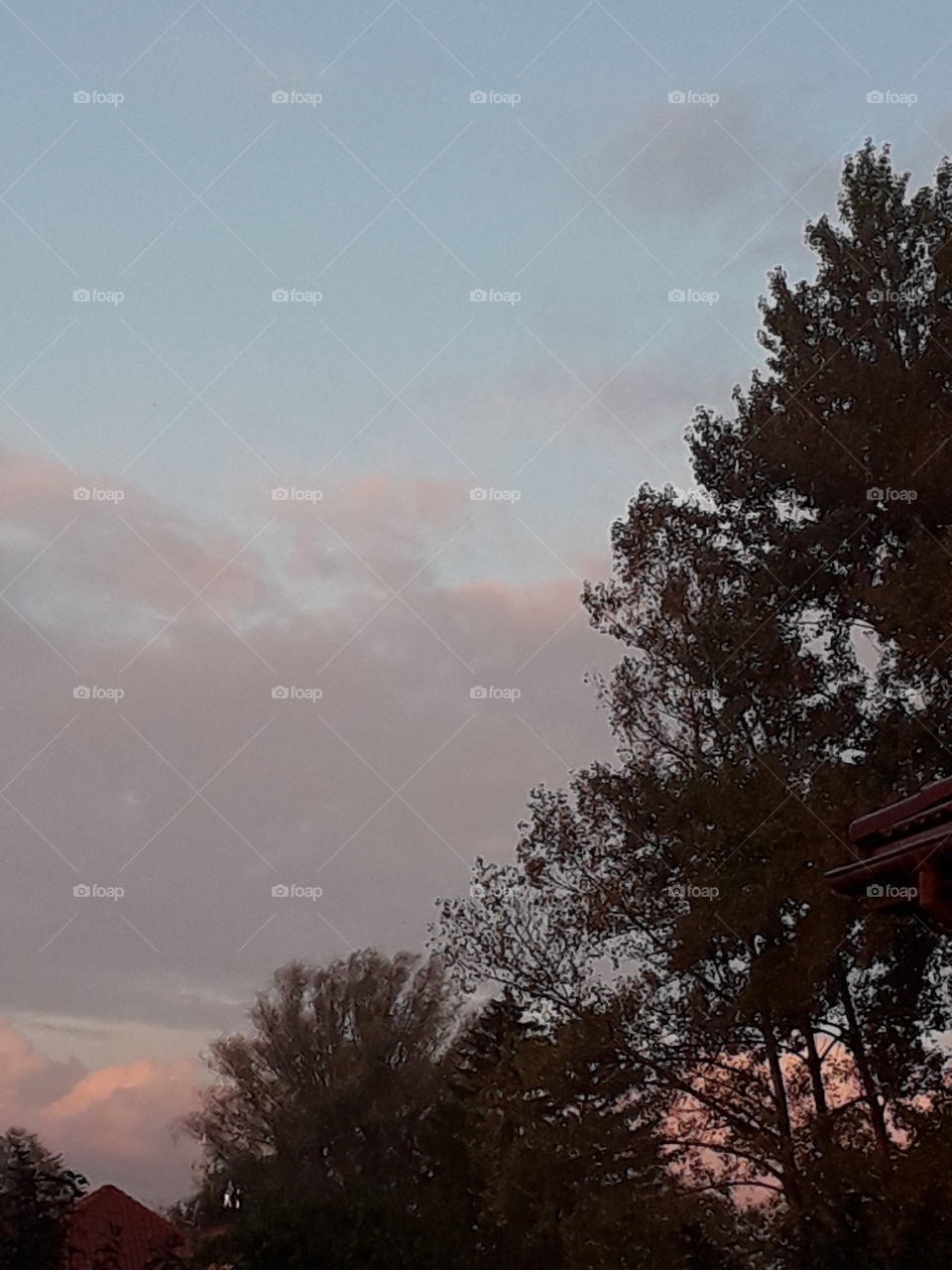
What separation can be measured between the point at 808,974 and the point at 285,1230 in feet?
33.6

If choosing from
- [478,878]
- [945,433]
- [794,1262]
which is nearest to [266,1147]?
[478,878]

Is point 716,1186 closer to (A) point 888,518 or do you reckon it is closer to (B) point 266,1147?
(A) point 888,518

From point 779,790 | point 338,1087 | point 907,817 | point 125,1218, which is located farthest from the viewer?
point 125,1218

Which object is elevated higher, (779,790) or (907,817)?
(779,790)

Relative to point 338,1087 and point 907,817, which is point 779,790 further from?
point 338,1087

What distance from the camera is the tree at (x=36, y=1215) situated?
18.0 meters

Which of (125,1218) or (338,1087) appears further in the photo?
(125,1218)

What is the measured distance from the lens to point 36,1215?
59.7 feet

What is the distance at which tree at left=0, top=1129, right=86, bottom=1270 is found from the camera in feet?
58.9

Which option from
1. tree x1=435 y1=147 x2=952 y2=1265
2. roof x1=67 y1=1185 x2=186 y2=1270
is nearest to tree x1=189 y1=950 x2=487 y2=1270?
roof x1=67 y1=1185 x2=186 y2=1270

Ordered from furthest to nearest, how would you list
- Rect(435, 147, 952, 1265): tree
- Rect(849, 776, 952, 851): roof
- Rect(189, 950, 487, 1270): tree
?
1. Rect(189, 950, 487, 1270): tree
2. Rect(435, 147, 952, 1265): tree
3. Rect(849, 776, 952, 851): roof

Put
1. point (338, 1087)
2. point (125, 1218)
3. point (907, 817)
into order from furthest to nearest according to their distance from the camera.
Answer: point (125, 1218), point (338, 1087), point (907, 817)

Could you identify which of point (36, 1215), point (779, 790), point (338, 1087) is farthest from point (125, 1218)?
point (779, 790)

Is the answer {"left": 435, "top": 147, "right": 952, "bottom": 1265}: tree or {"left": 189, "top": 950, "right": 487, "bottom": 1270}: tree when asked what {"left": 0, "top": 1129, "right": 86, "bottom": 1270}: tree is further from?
{"left": 189, "top": 950, "right": 487, "bottom": 1270}: tree
